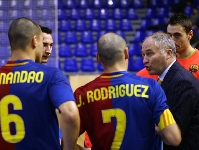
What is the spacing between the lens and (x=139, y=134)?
9.68 feet

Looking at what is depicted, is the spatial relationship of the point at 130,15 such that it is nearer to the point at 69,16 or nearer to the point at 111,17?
the point at 111,17

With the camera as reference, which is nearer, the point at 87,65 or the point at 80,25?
the point at 87,65

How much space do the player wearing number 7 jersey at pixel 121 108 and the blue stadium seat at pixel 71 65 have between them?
9.52 metres

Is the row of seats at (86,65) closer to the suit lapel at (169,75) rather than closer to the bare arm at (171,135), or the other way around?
the suit lapel at (169,75)

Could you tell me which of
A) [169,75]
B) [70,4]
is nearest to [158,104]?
[169,75]

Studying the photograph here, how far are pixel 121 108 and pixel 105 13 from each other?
1144 centimetres

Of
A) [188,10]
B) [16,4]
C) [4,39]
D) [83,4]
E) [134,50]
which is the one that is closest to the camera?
[4,39]

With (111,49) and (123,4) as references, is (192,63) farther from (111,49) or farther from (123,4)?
(123,4)

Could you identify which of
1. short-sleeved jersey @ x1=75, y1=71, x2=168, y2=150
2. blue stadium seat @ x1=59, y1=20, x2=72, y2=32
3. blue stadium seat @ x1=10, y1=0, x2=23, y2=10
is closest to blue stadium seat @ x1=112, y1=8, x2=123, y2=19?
blue stadium seat @ x1=59, y1=20, x2=72, y2=32

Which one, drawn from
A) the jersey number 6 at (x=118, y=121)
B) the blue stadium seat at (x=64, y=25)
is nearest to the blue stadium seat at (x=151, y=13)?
the blue stadium seat at (x=64, y=25)

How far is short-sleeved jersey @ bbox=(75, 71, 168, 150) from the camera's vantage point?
2924 millimetres

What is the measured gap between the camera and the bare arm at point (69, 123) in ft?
8.95

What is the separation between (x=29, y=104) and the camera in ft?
9.40

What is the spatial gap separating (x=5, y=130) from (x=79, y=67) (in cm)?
1018
